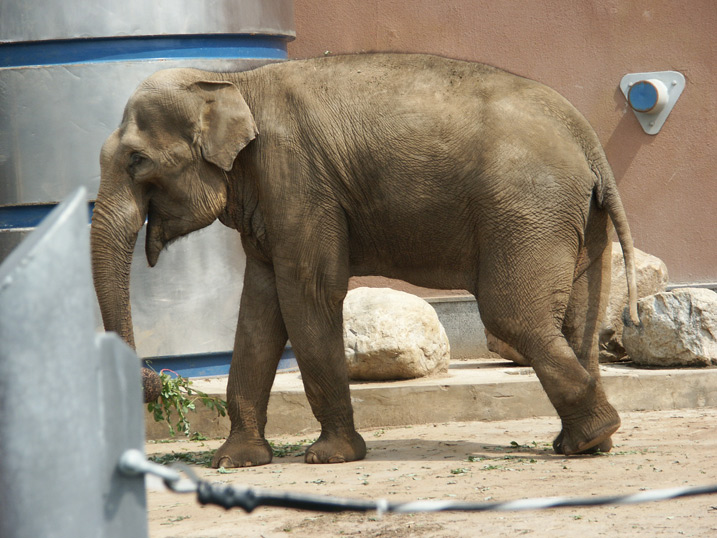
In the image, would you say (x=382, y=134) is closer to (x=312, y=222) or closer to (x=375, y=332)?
(x=312, y=222)

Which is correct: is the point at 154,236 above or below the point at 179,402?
above

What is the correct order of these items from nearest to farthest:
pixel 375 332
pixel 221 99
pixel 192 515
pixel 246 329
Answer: pixel 192 515 → pixel 221 99 → pixel 246 329 → pixel 375 332

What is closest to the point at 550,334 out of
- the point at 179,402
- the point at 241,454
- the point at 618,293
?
the point at 241,454

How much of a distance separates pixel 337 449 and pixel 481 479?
3.17 feet

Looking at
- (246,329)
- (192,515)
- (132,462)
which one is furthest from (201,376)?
(132,462)

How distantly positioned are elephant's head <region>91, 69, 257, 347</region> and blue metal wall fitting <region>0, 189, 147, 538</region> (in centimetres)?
397

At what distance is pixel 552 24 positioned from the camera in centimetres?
841

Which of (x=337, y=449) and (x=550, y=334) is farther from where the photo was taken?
(x=337, y=449)

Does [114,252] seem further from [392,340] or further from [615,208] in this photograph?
[615,208]

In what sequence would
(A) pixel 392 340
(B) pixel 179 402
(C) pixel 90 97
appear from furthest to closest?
1. (C) pixel 90 97
2. (A) pixel 392 340
3. (B) pixel 179 402

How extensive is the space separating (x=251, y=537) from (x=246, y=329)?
1944mm

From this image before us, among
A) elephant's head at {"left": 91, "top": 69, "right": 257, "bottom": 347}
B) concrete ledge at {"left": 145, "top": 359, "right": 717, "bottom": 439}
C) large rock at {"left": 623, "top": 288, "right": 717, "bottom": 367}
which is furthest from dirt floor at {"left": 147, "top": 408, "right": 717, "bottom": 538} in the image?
elephant's head at {"left": 91, "top": 69, "right": 257, "bottom": 347}

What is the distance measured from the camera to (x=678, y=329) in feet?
23.2

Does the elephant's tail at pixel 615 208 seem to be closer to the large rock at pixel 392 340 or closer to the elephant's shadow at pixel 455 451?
the elephant's shadow at pixel 455 451
